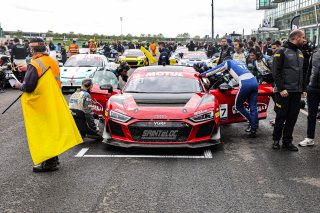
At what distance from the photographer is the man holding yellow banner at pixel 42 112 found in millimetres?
5750

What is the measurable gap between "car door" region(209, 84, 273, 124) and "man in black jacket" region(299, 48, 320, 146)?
1.05 metres

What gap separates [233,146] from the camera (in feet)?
24.8

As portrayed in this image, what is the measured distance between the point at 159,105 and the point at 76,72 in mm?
9234

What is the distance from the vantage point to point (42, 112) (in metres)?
5.84

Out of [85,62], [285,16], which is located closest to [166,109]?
[85,62]

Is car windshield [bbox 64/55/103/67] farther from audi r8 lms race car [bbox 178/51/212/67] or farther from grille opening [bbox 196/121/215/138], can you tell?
grille opening [bbox 196/121/215/138]

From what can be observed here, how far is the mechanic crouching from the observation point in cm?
756

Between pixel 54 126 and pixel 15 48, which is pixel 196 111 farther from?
pixel 15 48

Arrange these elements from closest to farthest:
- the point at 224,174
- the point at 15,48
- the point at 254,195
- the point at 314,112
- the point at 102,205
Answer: the point at 102,205 < the point at 254,195 < the point at 224,174 < the point at 314,112 < the point at 15,48

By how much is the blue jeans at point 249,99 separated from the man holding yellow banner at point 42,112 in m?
3.51

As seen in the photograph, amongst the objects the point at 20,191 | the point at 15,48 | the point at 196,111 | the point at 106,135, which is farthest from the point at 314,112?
the point at 15,48

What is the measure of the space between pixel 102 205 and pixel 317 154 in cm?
396

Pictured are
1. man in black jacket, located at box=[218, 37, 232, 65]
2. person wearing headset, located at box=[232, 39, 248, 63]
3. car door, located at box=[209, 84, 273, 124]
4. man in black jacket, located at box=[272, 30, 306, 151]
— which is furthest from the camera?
man in black jacket, located at box=[218, 37, 232, 65]

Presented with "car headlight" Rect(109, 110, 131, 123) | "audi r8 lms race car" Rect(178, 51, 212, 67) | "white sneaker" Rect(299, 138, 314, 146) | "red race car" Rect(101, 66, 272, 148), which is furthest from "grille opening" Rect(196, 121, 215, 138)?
"audi r8 lms race car" Rect(178, 51, 212, 67)
